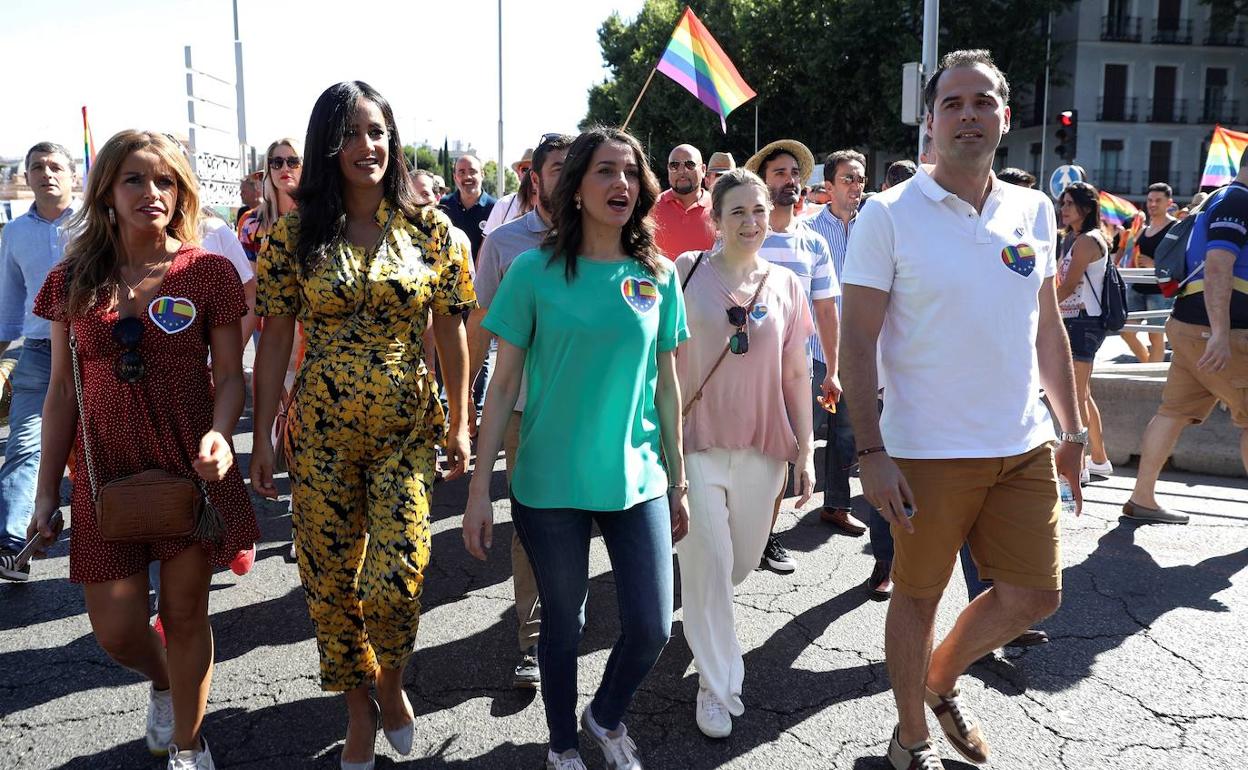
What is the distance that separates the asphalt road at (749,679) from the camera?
3.06 meters

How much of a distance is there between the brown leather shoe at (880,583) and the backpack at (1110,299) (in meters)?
2.84

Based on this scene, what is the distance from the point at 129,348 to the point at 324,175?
2.44 ft

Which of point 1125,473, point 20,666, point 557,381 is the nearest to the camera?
point 557,381

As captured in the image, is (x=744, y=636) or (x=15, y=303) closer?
(x=744, y=636)

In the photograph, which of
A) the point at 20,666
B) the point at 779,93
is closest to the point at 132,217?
the point at 20,666

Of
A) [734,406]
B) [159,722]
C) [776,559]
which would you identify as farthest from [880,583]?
[159,722]

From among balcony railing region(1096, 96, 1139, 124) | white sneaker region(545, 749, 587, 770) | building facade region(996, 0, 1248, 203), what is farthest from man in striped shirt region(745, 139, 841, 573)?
balcony railing region(1096, 96, 1139, 124)

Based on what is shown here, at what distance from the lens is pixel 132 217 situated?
279cm

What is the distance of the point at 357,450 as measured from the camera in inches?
110

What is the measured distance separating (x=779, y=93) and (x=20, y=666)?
123ft

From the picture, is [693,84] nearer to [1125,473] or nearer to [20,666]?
[1125,473]

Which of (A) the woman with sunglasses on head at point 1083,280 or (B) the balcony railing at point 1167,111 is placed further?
(B) the balcony railing at point 1167,111

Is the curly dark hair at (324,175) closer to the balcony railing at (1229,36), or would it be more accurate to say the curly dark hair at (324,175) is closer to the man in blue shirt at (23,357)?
the man in blue shirt at (23,357)

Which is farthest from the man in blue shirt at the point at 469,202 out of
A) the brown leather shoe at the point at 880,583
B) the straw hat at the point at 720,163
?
the brown leather shoe at the point at 880,583
